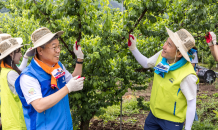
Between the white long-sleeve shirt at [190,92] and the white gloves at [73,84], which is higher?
the white gloves at [73,84]

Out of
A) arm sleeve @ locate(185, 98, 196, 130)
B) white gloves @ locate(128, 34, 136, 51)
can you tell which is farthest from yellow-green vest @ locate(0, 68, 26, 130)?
arm sleeve @ locate(185, 98, 196, 130)

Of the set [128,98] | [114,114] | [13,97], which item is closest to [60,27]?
[13,97]

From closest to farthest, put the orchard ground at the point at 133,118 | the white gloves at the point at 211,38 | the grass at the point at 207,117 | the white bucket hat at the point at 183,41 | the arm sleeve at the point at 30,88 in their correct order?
the arm sleeve at the point at 30,88, the white bucket hat at the point at 183,41, the white gloves at the point at 211,38, the grass at the point at 207,117, the orchard ground at the point at 133,118

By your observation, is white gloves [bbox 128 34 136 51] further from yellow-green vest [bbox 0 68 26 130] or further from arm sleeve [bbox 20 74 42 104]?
yellow-green vest [bbox 0 68 26 130]

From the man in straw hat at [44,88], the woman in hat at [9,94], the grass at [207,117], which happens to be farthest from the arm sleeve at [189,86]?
the grass at [207,117]

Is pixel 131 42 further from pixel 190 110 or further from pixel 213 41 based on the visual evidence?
pixel 213 41

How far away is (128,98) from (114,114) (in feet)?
5.65

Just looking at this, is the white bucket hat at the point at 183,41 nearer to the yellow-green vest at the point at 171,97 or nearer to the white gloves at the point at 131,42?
the yellow-green vest at the point at 171,97

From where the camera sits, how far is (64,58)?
2947 mm

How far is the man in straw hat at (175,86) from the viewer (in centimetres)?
207

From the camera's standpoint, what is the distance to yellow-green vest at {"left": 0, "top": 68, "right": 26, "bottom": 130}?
2.14m

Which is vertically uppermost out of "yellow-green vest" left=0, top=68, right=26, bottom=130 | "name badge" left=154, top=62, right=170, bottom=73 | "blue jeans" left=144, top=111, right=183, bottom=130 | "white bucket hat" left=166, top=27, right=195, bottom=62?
"white bucket hat" left=166, top=27, right=195, bottom=62

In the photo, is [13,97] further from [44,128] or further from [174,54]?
[174,54]

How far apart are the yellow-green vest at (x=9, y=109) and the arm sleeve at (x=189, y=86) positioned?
189cm
